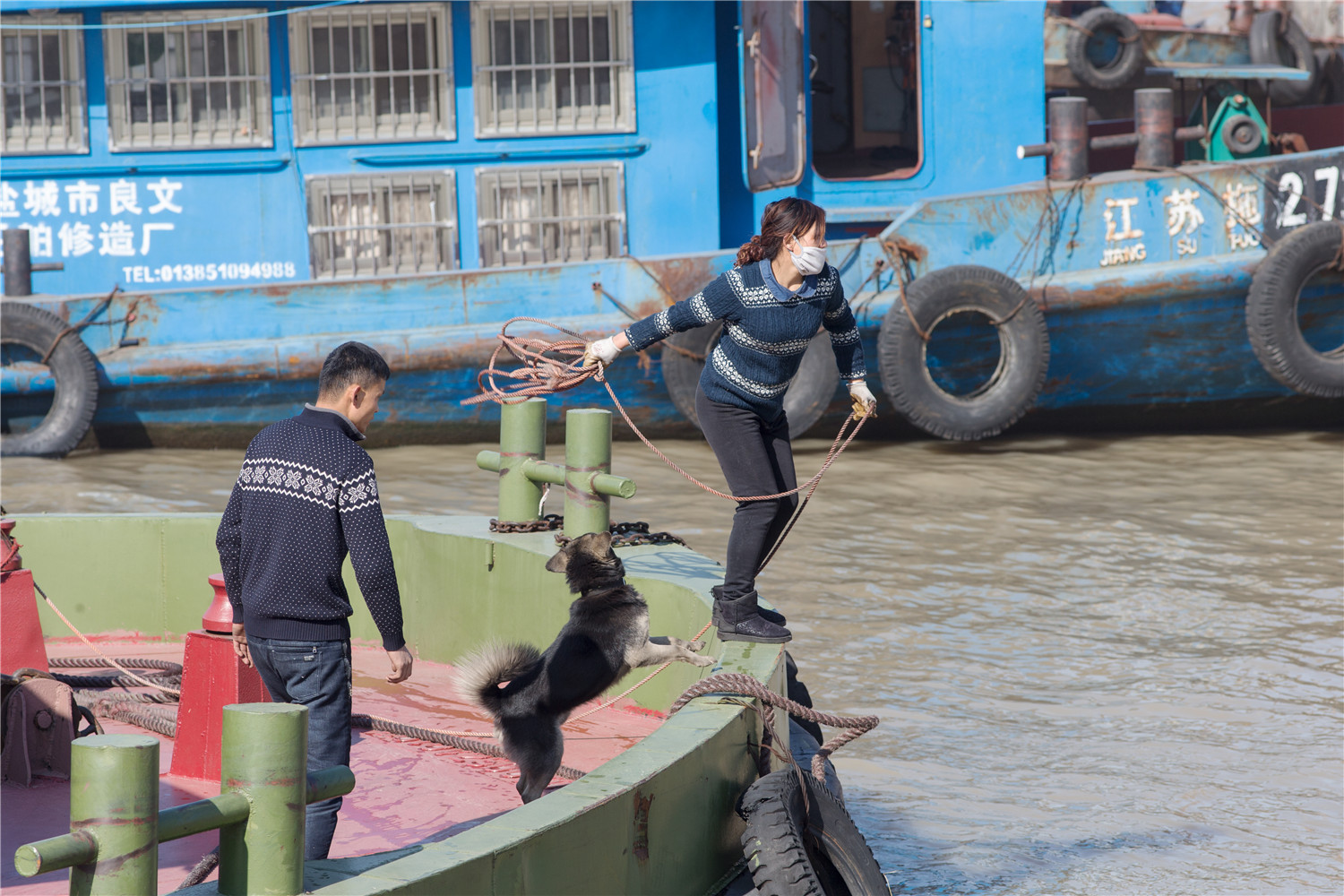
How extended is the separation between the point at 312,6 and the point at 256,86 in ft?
3.25

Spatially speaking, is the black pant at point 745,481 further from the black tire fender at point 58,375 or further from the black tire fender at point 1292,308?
the black tire fender at point 58,375

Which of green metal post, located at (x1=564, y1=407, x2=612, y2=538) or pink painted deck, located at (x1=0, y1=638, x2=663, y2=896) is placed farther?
green metal post, located at (x1=564, y1=407, x2=612, y2=538)

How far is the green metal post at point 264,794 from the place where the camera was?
2.19 metres

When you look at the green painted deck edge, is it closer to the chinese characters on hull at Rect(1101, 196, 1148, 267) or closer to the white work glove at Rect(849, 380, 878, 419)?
the white work glove at Rect(849, 380, 878, 419)

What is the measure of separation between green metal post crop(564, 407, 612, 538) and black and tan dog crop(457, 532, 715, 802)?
98 cm

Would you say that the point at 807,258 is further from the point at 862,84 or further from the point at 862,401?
the point at 862,84

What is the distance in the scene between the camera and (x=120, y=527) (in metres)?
5.59

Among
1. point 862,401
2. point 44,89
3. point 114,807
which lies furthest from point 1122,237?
point 114,807

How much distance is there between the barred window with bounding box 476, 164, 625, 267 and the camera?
11.6m

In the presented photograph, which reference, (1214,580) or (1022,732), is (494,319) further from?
(1022,732)

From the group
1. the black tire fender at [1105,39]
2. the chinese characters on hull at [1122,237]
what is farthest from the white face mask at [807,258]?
the black tire fender at [1105,39]

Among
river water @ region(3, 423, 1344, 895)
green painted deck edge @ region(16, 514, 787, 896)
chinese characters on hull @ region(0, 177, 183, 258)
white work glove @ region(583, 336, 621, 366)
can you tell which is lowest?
river water @ region(3, 423, 1344, 895)

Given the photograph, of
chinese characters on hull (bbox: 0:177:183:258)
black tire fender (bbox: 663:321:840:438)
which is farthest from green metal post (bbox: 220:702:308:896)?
chinese characters on hull (bbox: 0:177:183:258)

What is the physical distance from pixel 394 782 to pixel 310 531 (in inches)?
58.5
